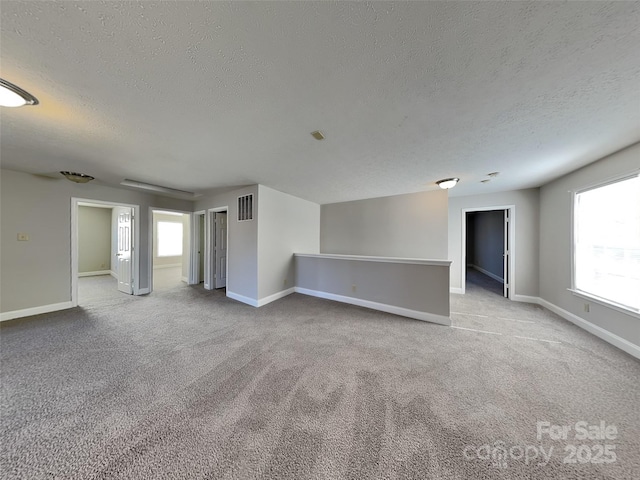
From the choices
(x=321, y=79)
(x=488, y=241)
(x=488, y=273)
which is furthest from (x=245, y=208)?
(x=488, y=273)

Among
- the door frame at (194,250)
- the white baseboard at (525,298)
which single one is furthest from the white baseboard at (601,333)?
the door frame at (194,250)

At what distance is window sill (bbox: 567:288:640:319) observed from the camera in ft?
7.44

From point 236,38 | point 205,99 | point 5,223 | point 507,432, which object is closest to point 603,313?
point 507,432

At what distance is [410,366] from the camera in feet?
6.80

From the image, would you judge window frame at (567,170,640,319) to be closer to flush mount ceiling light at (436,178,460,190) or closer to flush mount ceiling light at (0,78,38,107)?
flush mount ceiling light at (436,178,460,190)

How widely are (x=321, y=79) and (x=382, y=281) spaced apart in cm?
318

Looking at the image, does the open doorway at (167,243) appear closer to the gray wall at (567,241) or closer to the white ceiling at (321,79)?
the white ceiling at (321,79)

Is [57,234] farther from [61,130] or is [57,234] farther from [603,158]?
[603,158]

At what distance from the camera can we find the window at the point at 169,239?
7.93 meters

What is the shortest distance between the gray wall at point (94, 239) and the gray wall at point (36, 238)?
3891 mm

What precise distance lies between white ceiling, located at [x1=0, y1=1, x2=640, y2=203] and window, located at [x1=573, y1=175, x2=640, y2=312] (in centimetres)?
66

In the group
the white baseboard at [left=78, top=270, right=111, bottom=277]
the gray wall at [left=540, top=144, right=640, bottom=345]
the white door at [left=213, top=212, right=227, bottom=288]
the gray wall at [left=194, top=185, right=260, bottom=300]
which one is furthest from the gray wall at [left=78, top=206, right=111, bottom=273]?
the gray wall at [left=540, top=144, right=640, bottom=345]

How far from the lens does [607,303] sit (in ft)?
8.37

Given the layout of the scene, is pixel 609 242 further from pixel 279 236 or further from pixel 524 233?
pixel 279 236
